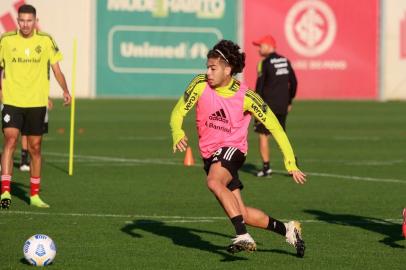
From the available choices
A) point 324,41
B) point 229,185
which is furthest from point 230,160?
point 324,41

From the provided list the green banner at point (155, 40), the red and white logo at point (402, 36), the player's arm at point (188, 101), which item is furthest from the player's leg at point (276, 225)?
the red and white logo at point (402, 36)

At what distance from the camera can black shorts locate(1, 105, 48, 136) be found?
14820 millimetres

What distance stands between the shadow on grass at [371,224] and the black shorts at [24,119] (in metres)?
3.53

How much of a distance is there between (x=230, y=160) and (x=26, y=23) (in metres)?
4.48

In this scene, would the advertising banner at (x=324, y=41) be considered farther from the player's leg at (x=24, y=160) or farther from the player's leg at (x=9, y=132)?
the player's leg at (x=9, y=132)

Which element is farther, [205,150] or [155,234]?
[155,234]

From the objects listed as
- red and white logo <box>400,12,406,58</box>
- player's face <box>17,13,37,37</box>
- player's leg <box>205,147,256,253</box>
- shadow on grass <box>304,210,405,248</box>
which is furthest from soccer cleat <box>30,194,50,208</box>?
red and white logo <box>400,12,406,58</box>

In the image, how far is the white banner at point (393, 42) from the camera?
43625mm

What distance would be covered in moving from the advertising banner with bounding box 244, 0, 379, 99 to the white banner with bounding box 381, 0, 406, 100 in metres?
0.30

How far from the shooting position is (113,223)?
13.5 meters

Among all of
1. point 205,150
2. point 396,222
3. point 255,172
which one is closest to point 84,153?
point 255,172

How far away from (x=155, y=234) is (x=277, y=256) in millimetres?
1836

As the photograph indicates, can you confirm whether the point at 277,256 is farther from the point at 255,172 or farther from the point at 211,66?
the point at 255,172

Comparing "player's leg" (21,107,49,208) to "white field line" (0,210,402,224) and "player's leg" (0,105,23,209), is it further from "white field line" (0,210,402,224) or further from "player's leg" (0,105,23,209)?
"white field line" (0,210,402,224)
